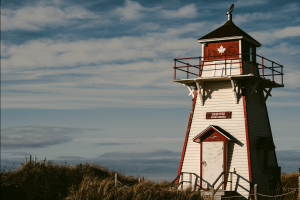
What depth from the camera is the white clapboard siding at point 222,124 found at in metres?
21.4

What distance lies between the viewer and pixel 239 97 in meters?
22.3

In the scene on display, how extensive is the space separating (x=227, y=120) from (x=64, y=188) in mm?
9637

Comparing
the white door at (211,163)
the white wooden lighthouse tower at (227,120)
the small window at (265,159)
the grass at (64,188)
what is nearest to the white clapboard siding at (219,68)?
the white wooden lighthouse tower at (227,120)

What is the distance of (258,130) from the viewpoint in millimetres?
22922

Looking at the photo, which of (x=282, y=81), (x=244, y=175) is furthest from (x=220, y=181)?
(x=282, y=81)

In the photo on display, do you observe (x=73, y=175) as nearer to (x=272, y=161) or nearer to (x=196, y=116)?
(x=196, y=116)

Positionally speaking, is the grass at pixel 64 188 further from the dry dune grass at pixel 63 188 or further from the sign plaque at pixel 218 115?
the sign plaque at pixel 218 115

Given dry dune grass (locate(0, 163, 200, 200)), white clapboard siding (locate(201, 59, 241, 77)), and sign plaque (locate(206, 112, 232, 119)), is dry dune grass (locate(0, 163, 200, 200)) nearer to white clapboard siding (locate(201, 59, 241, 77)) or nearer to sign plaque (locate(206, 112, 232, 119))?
sign plaque (locate(206, 112, 232, 119))

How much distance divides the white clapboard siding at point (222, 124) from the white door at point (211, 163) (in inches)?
17.7

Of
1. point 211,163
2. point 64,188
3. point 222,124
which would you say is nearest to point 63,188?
point 64,188

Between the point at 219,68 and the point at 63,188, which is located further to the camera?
the point at 219,68

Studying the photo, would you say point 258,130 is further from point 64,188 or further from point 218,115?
point 64,188

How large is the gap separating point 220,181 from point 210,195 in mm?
1652

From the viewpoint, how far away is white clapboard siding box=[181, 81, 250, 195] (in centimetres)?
2144
